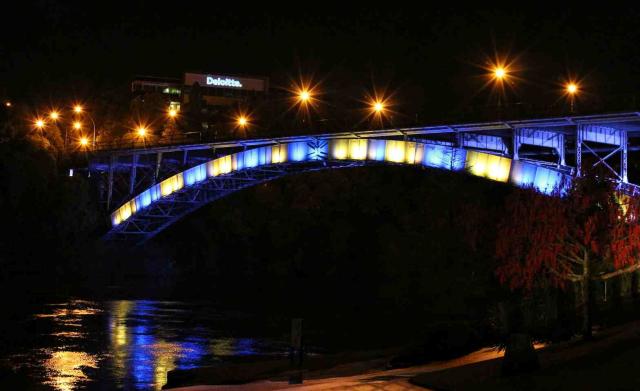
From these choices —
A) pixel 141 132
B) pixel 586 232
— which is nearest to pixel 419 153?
pixel 586 232

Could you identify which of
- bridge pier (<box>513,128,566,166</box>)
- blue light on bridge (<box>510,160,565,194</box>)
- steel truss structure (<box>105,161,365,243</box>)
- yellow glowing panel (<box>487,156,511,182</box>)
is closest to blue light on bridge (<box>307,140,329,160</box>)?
steel truss structure (<box>105,161,365,243</box>)

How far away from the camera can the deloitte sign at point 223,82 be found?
177 meters

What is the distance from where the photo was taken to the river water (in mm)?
22438

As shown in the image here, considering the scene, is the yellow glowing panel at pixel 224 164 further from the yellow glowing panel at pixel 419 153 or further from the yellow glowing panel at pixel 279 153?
the yellow glowing panel at pixel 419 153

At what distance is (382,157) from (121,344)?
29.3 metres

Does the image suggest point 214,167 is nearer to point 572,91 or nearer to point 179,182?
point 179,182

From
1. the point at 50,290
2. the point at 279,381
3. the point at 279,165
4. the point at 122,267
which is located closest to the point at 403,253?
the point at 279,165

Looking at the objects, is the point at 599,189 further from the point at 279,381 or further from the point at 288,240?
the point at 288,240

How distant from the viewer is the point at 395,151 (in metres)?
54.5

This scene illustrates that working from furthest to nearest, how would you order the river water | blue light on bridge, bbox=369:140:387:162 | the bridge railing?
the bridge railing, blue light on bridge, bbox=369:140:387:162, the river water

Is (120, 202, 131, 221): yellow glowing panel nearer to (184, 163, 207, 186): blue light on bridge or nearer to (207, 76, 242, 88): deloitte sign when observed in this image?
(184, 163, 207, 186): blue light on bridge

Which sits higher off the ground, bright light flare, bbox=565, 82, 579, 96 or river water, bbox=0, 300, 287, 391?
bright light flare, bbox=565, 82, 579, 96

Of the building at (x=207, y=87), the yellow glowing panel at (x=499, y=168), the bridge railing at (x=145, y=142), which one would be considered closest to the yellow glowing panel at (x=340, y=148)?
the yellow glowing panel at (x=499, y=168)

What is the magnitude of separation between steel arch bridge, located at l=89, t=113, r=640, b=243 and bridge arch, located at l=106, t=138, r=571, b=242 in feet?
0.23
